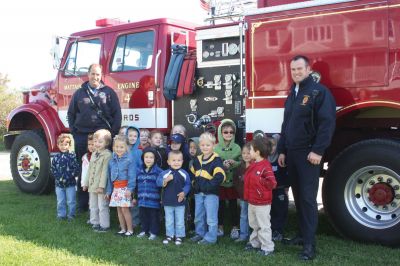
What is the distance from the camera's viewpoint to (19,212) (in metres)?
6.26

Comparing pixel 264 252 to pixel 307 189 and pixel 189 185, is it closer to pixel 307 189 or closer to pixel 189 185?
pixel 307 189

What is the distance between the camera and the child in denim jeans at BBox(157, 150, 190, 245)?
15.9 feet

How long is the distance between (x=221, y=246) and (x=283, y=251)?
1.96 feet

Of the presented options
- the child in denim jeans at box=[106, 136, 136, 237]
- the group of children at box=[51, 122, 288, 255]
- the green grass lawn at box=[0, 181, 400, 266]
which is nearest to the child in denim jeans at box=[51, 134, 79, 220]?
the green grass lawn at box=[0, 181, 400, 266]

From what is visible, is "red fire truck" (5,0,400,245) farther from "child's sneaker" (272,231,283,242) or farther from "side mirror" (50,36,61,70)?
"side mirror" (50,36,61,70)

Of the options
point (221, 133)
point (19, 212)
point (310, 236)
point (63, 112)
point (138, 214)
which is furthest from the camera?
point (63, 112)

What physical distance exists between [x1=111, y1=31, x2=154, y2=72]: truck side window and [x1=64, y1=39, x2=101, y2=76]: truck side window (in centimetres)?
42

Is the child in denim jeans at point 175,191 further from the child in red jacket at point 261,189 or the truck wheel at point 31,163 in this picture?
the truck wheel at point 31,163

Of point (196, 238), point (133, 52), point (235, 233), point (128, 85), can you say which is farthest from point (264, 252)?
point (133, 52)

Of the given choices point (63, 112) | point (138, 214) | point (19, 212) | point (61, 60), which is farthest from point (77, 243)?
point (61, 60)

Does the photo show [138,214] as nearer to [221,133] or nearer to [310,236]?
[221,133]

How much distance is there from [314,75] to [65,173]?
319cm

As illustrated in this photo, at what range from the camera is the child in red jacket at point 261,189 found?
14.3 ft

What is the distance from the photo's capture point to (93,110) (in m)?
5.89
